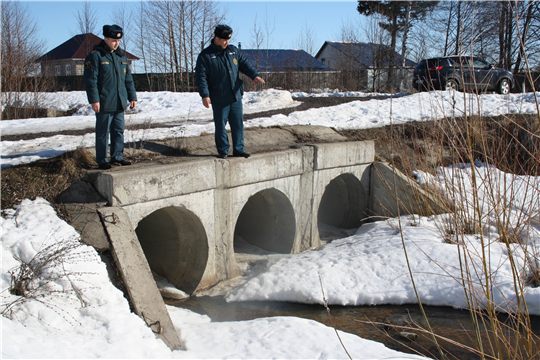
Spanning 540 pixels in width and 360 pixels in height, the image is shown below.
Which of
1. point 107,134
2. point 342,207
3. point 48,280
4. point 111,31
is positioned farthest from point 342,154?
point 48,280

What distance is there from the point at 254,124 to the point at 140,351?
5935mm

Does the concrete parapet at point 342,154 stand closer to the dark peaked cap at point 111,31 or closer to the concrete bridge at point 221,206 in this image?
the concrete bridge at point 221,206

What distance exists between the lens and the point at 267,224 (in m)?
7.07

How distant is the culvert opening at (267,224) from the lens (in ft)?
22.1

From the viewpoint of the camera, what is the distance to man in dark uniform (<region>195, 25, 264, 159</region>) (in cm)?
502

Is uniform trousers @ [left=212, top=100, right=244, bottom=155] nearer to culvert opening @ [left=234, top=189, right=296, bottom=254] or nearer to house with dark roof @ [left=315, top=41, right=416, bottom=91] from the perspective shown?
culvert opening @ [left=234, top=189, right=296, bottom=254]

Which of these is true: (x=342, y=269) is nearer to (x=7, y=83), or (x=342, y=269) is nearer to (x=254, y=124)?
(x=254, y=124)

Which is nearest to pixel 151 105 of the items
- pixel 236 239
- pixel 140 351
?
pixel 236 239

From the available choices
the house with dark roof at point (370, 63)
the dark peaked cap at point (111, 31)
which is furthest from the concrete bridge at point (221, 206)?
the house with dark roof at point (370, 63)

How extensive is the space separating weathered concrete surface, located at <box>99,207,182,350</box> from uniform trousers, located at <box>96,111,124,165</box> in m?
0.88

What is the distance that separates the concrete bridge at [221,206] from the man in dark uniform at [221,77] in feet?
1.92

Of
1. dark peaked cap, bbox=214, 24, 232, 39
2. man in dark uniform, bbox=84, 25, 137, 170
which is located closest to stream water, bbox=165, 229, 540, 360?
man in dark uniform, bbox=84, 25, 137, 170

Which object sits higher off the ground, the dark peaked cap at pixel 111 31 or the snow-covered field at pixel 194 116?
the dark peaked cap at pixel 111 31

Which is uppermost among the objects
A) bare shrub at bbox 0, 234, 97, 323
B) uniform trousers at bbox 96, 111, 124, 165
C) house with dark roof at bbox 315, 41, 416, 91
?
house with dark roof at bbox 315, 41, 416, 91
